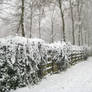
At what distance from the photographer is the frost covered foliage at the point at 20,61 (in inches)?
206

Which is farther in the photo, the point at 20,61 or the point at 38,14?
the point at 38,14

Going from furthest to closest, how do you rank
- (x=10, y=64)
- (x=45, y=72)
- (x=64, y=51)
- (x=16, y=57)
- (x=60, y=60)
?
(x=64, y=51) → (x=60, y=60) → (x=45, y=72) → (x=16, y=57) → (x=10, y=64)

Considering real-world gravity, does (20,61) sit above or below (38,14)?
below

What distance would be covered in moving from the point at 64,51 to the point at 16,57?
5379mm

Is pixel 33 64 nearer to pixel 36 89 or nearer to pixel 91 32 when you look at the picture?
pixel 36 89

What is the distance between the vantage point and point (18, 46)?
19.1ft

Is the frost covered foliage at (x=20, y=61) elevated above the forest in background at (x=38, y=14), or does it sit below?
below

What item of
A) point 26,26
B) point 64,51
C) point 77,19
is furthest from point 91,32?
point 64,51

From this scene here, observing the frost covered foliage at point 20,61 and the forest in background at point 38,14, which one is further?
the forest in background at point 38,14

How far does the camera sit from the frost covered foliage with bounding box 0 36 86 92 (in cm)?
523

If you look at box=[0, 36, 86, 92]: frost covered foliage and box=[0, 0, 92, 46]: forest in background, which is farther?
box=[0, 0, 92, 46]: forest in background

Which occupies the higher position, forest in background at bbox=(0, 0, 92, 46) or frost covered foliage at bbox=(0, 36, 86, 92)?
forest in background at bbox=(0, 0, 92, 46)

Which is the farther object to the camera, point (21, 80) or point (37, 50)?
point (37, 50)

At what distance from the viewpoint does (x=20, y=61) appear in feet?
19.3
